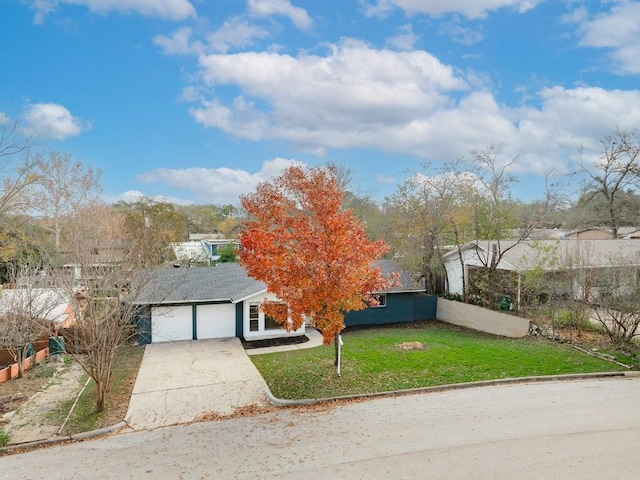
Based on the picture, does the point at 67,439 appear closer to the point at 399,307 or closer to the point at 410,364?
the point at 410,364

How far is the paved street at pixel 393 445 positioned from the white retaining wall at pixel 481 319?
25.4ft

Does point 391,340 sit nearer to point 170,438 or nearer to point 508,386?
point 508,386

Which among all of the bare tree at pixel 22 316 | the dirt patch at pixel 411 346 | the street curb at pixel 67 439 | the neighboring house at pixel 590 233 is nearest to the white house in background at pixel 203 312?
the bare tree at pixel 22 316

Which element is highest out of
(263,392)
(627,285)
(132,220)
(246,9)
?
(246,9)

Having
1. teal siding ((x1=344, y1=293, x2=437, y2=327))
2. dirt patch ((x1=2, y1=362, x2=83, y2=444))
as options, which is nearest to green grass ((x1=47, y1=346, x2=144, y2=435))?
dirt patch ((x1=2, y1=362, x2=83, y2=444))

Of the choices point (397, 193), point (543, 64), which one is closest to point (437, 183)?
point (397, 193)

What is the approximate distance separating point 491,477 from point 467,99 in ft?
58.2

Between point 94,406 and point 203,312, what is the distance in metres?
8.06

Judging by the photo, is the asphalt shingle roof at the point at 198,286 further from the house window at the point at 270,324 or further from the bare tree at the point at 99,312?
the bare tree at the point at 99,312

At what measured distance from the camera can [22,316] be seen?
43.9 ft

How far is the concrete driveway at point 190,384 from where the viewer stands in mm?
10977

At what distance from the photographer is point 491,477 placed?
6969 millimetres

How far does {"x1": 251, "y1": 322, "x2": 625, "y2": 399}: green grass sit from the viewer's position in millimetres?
12289

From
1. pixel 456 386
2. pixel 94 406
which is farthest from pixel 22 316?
pixel 456 386
